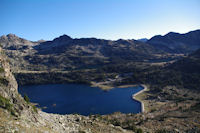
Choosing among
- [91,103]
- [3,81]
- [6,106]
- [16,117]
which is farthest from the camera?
[91,103]

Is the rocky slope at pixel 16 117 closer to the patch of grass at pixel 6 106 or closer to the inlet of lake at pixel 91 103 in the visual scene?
the patch of grass at pixel 6 106

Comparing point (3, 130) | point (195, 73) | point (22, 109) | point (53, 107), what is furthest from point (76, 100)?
point (195, 73)

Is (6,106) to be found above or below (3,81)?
below

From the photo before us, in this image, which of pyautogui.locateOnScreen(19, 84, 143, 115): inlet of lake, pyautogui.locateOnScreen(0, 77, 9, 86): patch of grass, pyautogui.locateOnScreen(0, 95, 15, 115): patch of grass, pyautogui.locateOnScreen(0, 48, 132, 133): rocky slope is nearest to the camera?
pyautogui.locateOnScreen(0, 48, 132, 133): rocky slope

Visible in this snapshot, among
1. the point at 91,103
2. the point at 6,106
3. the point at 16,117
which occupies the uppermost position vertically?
the point at 6,106

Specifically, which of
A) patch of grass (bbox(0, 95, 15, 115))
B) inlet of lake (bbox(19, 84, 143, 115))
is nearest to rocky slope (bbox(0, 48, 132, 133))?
patch of grass (bbox(0, 95, 15, 115))

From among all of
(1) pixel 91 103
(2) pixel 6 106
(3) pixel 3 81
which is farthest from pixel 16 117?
(1) pixel 91 103

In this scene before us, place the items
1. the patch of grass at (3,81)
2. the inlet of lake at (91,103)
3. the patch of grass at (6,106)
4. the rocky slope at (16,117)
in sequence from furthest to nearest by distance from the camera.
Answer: the inlet of lake at (91,103) → the patch of grass at (3,81) → the patch of grass at (6,106) → the rocky slope at (16,117)

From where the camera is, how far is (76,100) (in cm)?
12838

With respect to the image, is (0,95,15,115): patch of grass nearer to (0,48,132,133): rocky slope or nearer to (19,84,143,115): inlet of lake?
(0,48,132,133): rocky slope

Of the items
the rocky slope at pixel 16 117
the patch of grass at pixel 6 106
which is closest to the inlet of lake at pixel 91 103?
the rocky slope at pixel 16 117

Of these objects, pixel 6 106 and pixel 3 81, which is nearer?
pixel 6 106

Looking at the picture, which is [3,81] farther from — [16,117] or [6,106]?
[16,117]

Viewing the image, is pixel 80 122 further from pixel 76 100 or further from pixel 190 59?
pixel 190 59
